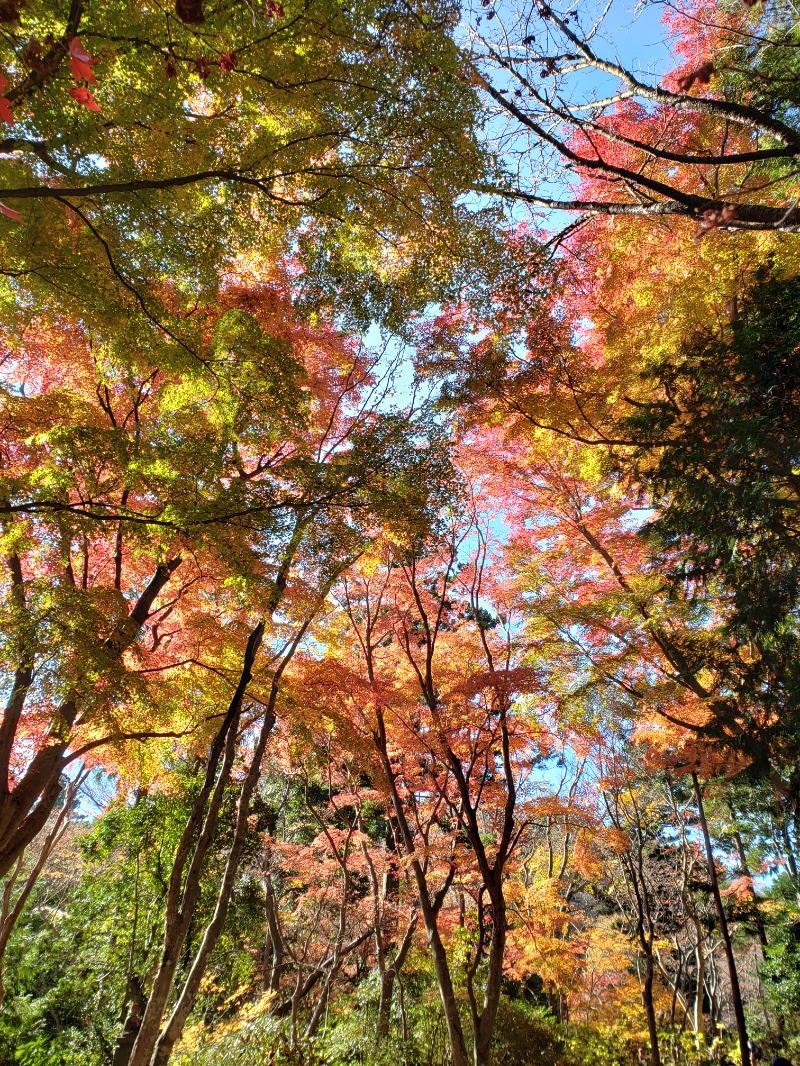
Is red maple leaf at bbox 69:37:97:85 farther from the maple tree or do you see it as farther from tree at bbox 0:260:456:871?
tree at bbox 0:260:456:871

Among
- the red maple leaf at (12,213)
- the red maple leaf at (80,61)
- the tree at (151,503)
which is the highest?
the tree at (151,503)

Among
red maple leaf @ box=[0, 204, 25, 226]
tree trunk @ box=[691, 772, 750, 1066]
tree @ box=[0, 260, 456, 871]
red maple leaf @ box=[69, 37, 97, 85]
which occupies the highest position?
tree @ box=[0, 260, 456, 871]

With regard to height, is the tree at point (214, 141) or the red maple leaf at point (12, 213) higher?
the tree at point (214, 141)

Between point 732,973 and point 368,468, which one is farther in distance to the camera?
point 732,973

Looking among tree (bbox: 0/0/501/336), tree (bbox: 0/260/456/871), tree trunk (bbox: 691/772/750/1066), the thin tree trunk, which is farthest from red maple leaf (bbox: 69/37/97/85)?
tree trunk (bbox: 691/772/750/1066)

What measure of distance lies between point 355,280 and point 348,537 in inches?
100

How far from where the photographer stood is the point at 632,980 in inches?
501

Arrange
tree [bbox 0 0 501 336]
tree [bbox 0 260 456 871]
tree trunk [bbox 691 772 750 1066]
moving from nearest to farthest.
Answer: tree [bbox 0 0 501 336], tree [bbox 0 260 456 871], tree trunk [bbox 691 772 750 1066]

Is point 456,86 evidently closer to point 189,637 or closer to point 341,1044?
point 189,637

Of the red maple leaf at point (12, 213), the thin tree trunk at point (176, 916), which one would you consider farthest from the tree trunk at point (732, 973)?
the red maple leaf at point (12, 213)

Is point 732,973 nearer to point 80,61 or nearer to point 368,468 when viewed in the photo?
point 368,468

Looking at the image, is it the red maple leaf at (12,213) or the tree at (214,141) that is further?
the tree at (214,141)

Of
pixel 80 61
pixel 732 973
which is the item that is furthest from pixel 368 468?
pixel 732 973

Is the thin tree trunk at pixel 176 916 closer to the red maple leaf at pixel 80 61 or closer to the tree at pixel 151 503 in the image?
Result: the tree at pixel 151 503
